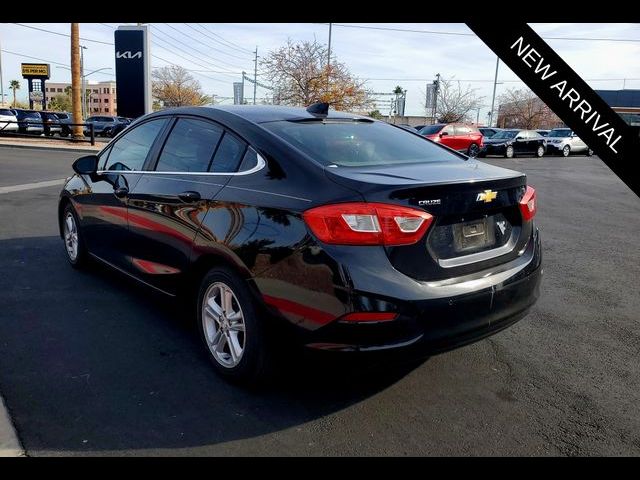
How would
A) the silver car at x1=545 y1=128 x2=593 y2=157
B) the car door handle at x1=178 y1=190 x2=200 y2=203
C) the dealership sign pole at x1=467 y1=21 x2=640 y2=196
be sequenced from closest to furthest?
the dealership sign pole at x1=467 y1=21 x2=640 y2=196, the car door handle at x1=178 y1=190 x2=200 y2=203, the silver car at x1=545 y1=128 x2=593 y2=157

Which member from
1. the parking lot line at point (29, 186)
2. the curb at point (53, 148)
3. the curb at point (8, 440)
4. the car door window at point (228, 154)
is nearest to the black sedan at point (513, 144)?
the curb at point (53, 148)

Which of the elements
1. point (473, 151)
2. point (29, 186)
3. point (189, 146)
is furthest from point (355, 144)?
point (29, 186)

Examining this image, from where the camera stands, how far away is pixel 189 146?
3707mm

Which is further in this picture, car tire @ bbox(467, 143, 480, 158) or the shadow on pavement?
car tire @ bbox(467, 143, 480, 158)

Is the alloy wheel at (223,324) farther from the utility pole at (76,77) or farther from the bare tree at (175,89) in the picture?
the bare tree at (175,89)

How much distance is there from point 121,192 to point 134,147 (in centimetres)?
46

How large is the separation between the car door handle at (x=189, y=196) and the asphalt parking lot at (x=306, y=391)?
89 centimetres

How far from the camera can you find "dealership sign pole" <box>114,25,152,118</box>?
2227 cm

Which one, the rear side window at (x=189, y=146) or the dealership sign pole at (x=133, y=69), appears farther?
the dealership sign pole at (x=133, y=69)

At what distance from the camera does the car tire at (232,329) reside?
2.87 m

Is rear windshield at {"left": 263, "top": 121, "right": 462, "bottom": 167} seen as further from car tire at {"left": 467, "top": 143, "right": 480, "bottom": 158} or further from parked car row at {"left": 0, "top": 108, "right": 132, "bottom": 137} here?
parked car row at {"left": 0, "top": 108, "right": 132, "bottom": 137}

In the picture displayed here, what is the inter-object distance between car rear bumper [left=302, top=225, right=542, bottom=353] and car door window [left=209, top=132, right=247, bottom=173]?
1.22m

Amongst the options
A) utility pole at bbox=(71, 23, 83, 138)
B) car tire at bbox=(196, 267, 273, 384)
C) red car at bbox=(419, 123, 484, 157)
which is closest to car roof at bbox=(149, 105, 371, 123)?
car tire at bbox=(196, 267, 273, 384)

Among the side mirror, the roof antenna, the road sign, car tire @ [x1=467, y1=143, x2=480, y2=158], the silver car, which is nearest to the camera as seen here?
the roof antenna
